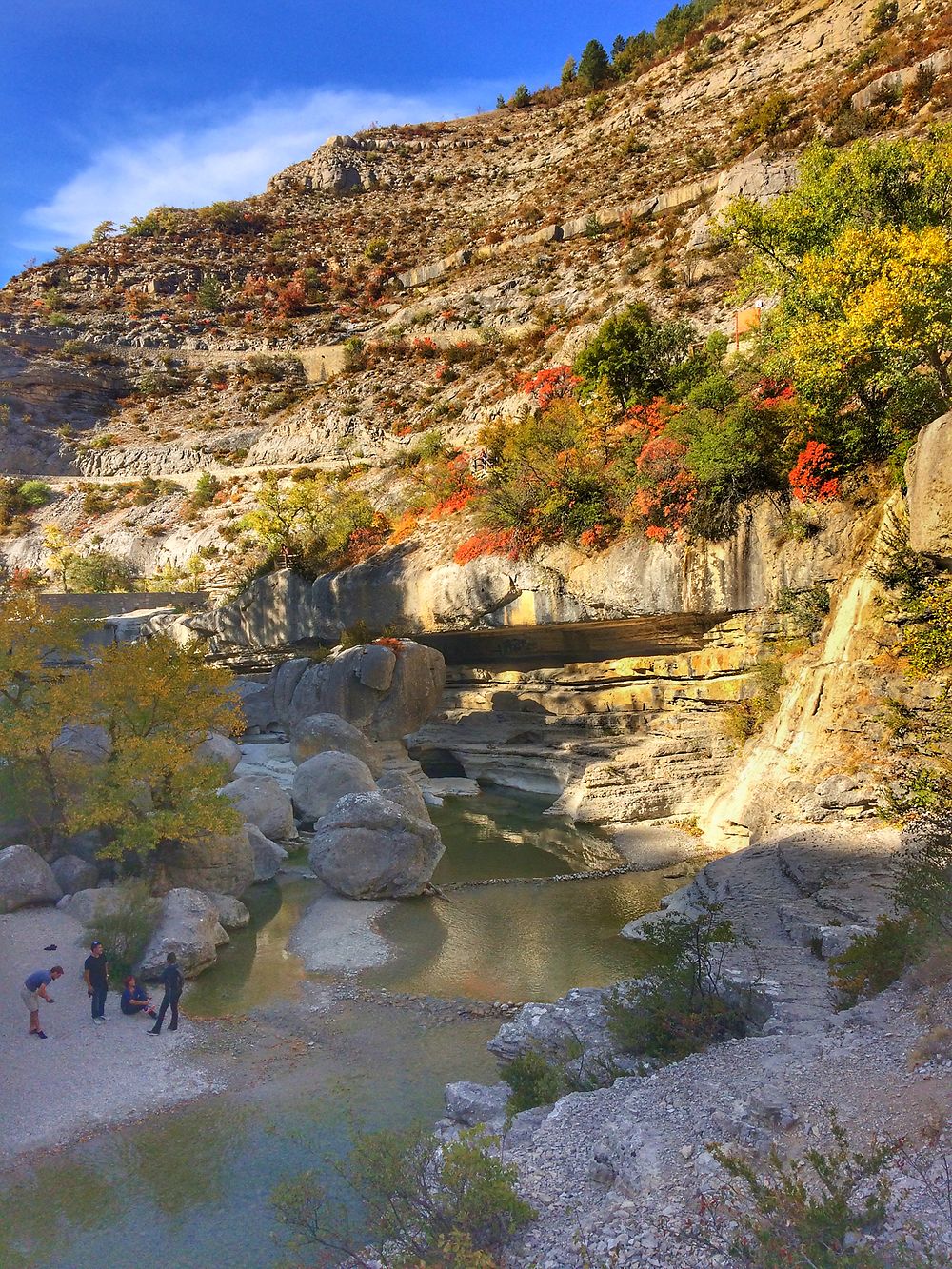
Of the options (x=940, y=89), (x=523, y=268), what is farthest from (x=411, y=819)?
(x=523, y=268)

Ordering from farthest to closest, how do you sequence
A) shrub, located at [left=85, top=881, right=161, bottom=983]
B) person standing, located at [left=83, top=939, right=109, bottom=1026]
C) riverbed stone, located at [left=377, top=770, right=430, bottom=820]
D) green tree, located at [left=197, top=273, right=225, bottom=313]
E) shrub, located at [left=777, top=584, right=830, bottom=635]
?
green tree, located at [left=197, top=273, right=225, bottom=313]
riverbed stone, located at [left=377, top=770, right=430, bottom=820]
shrub, located at [left=777, top=584, right=830, bottom=635]
shrub, located at [left=85, top=881, right=161, bottom=983]
person standing, located at [left=83, top=939, right=109, bottom=1026]

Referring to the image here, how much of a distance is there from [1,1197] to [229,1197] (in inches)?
105

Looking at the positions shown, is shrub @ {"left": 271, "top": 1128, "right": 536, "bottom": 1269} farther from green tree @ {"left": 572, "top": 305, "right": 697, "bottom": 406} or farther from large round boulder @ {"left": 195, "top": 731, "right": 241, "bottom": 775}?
green tree @ {"left": 572, "top": 305, "right": 697, "bottom": 406}

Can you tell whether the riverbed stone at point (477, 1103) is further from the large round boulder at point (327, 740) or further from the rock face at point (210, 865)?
the large round boulder at point (327, 740)

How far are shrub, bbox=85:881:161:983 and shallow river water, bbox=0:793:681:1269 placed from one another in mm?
1309

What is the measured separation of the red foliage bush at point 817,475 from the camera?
19625 mm

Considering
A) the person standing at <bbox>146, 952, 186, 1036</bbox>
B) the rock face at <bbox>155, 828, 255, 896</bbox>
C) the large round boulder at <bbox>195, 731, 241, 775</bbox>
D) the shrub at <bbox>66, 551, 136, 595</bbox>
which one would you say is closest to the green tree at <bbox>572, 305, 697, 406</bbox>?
the large round boulder at <bbox>195, 731, 241, 775</bbox>

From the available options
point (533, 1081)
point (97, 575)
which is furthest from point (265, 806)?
point (97, 575)

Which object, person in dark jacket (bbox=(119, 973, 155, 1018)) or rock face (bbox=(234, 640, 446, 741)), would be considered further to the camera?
rock face (bbox=(234, 640, 446, 741))

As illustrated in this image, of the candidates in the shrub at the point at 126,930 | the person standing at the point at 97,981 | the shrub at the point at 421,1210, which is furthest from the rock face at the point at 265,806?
the shrub at the point at 421,1210

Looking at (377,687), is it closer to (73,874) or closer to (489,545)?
(489,545)

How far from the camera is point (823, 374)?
1725 centimetres

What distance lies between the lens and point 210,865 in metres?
17.4

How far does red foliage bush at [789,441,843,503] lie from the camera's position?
19625mm
